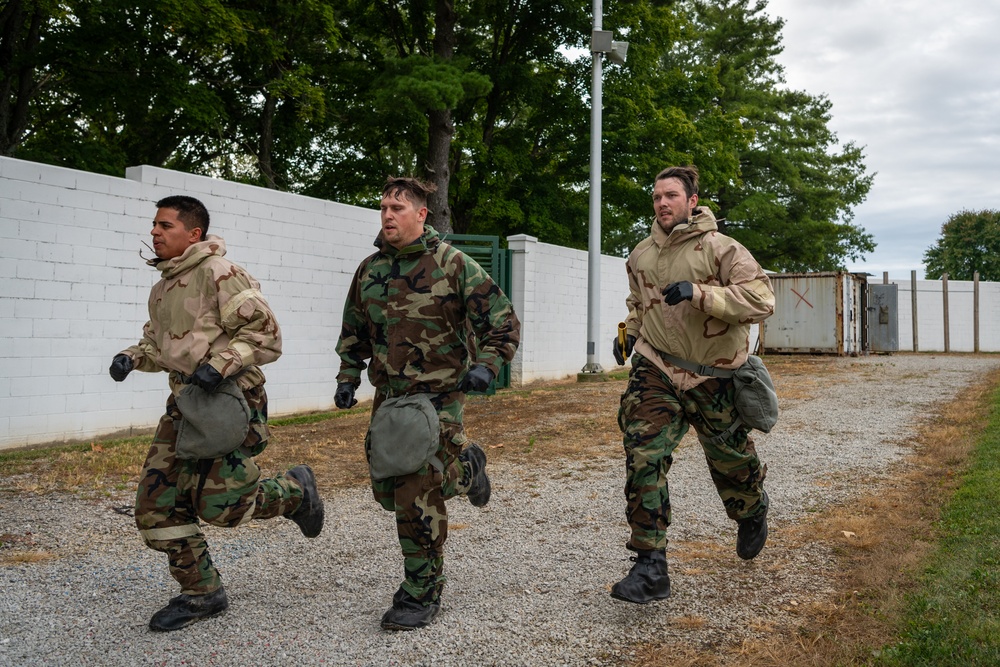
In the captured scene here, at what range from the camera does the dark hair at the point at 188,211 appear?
137 inches

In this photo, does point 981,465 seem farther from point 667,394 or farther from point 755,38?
point 755,38

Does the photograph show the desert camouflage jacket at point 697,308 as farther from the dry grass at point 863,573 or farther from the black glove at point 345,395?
the black glove at point 345,395

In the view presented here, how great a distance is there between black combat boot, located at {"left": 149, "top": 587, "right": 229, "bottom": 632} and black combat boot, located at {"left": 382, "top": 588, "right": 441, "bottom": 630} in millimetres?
718

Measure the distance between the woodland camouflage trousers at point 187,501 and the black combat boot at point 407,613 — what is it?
2.43ft

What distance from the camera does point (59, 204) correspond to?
23.7 feet

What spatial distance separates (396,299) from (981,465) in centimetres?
491

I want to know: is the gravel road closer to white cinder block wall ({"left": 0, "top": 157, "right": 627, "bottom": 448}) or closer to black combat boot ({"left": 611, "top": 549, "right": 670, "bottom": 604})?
black combat boot ({"left": 611, "top": 549, "right": 670, "bottom": 604})

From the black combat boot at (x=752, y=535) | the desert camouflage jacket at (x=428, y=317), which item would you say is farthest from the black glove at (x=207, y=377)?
the black combat boot at (x=752, y=535)

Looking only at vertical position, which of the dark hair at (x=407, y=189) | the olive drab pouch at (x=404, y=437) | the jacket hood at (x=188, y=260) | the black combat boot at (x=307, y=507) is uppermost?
the dark hair at (x=407, y=189)

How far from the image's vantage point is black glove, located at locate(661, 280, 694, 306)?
3281mm

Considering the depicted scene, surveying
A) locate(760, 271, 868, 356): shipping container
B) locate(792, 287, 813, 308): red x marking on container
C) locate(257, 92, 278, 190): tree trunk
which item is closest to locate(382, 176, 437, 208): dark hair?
locate(257, 92, 278, 190): tree trunk

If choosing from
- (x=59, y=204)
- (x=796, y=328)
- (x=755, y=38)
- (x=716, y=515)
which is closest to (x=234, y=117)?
(x=59, y=204)

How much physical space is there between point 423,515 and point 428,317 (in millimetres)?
811

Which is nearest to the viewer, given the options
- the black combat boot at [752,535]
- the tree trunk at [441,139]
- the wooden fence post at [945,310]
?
the black combat boot at [752,535]
